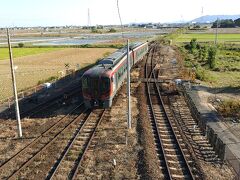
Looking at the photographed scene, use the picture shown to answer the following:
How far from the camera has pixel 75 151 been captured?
16.9 m

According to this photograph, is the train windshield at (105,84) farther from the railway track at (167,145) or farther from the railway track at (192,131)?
the railway track at (192,131)

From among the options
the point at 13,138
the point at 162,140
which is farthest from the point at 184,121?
the point at 13,138

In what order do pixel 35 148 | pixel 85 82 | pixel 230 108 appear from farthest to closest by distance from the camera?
pixel 230 108, pixel 85 82, pixel 35 148

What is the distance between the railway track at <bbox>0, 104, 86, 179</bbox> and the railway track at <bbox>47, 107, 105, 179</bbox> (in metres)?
1.08

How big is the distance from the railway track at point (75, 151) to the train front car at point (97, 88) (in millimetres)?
1293

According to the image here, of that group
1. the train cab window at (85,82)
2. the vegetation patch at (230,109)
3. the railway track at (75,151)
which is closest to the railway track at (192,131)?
the vegetation patch at (230,109)

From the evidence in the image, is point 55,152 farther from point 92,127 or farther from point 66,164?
point 92,127

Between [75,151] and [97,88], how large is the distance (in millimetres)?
7297

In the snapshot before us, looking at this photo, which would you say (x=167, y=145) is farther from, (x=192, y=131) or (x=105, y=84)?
(x=105, y=84)

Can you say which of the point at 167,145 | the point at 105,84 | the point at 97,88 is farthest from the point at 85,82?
the point at 167,145

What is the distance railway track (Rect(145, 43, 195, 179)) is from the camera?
47.5ft

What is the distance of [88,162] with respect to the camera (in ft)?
51.0

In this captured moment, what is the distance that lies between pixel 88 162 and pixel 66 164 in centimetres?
106

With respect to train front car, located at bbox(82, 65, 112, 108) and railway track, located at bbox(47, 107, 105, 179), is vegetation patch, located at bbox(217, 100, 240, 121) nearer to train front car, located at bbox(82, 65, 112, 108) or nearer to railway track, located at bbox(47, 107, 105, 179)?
train front car, located at bbox(82, 65, 112, 108)
